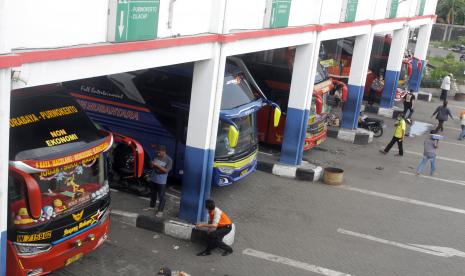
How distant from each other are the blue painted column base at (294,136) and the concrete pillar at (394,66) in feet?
30.1

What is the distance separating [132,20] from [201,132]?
2851 millimetres

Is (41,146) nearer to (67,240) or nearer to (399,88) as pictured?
(67,240)

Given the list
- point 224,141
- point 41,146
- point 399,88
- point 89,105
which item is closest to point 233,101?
point 224,141

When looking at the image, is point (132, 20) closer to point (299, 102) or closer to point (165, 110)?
point (165, 110)

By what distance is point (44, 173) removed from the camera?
7.72 meters

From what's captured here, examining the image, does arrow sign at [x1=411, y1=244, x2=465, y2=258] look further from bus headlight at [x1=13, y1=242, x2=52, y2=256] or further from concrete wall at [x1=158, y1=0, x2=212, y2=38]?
bus headlight at [x1=13, y1=242, x2=52, y2=256]

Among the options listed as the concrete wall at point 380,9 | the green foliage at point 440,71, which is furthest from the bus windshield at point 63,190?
the green foliage at point 440,71

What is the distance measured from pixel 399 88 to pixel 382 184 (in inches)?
444

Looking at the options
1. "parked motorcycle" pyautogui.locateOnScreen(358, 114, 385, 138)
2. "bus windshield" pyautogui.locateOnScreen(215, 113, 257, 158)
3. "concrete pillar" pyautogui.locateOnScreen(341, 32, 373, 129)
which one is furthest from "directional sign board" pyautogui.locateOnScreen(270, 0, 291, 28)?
"parked motorcycle" pyautogui.locateOnScreen(358, 114, 385, 138)

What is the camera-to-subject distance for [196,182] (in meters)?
10.6

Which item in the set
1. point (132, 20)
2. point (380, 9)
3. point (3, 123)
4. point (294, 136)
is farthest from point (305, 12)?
point (3, 123)

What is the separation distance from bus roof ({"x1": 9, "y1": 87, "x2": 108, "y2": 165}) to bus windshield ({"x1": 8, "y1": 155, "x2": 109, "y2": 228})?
0.27 m

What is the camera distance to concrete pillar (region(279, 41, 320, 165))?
14.0m

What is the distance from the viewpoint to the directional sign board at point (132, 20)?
764 centimetres
